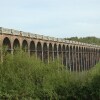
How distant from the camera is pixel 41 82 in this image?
35469 millimetres

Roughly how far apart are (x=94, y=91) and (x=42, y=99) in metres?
5.45

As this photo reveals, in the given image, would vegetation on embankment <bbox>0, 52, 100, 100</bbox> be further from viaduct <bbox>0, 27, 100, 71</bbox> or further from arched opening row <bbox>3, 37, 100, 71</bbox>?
viaduct <bbox>0, 27, 100, 71</bbox>

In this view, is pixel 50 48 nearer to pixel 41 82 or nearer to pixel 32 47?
pixel 32 47

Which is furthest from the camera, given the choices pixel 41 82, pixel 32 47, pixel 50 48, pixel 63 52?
pixel 63 52

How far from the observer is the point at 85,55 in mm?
105062

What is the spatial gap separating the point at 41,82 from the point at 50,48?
32.0 m

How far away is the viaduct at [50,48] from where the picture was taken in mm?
44844

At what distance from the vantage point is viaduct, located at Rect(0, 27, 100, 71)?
44844mm

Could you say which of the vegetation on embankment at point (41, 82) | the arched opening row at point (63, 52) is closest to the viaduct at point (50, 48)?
the arched opening row at point (63, 52)

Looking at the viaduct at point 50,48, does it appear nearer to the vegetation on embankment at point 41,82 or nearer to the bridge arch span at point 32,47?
the bridge arch span at point 32,47

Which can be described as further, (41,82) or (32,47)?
(32,47)

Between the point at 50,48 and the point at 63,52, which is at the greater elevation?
the point at 50,48

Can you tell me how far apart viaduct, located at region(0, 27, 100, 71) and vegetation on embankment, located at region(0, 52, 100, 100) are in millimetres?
3246

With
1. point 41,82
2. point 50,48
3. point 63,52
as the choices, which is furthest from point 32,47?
point 63,52
